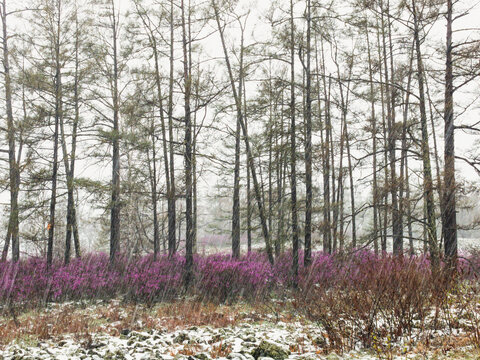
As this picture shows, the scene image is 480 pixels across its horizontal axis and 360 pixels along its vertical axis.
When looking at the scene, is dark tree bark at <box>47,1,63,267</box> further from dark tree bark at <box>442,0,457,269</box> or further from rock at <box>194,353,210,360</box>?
dark tree bark at <box>442,0,457,269</box>

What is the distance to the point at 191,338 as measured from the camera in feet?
16.7

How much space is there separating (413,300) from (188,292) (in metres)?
6.30

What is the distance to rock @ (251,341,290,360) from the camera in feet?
13.5

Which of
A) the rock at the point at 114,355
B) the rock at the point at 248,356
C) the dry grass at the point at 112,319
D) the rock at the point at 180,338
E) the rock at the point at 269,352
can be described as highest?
the rock at the point at 269,352

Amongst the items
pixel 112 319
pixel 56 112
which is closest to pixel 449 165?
pixel 112 319

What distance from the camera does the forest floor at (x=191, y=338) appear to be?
13.4 ft

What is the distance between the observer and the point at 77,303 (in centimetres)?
891

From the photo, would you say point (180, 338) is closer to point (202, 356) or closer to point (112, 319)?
point (202, 356)

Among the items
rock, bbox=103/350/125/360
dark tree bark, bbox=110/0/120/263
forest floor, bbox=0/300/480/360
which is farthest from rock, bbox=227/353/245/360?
dark tree bark, bbox=110/0/120/263

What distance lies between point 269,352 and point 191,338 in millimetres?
1472

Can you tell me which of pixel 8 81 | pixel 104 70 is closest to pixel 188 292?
pixel 104 70

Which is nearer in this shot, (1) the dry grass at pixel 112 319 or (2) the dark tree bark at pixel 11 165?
(1) the dry grass at pixel 112 319

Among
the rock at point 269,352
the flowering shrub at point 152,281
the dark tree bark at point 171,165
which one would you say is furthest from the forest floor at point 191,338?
the dark tree bark at point 171,165

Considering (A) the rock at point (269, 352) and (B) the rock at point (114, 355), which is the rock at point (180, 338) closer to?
(B) the rock at point (114, 355)
